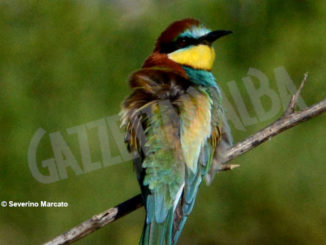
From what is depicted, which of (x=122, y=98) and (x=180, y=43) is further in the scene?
(x=122, y=98)

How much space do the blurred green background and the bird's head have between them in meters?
0.80

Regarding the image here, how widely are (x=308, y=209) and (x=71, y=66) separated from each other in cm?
167

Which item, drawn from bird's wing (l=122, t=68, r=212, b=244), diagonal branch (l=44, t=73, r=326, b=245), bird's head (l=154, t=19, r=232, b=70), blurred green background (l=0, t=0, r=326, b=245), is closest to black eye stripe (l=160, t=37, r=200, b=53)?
bird's head (l=154, t=19, r=232, b=70)

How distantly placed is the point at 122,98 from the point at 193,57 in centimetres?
100

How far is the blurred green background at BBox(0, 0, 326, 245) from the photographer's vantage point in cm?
381

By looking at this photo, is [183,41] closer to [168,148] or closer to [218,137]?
[218,137]

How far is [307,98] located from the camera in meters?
3.96

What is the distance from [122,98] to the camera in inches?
158

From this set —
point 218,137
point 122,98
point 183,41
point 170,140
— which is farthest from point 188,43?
point 122,98

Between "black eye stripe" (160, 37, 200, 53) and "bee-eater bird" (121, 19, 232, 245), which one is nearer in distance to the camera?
"bee-eater bird" (121, 19, 232, 245)

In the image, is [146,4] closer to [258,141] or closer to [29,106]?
[29,106]

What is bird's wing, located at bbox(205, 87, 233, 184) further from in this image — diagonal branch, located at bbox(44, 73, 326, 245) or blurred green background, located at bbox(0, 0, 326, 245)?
blurred green background, located at bbox(0, 0, 326, 245)

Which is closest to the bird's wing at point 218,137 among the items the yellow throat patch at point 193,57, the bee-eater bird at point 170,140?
the bee-eater bird at point 170,140

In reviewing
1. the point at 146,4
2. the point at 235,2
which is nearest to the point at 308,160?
the point at 235,2
